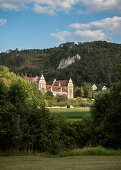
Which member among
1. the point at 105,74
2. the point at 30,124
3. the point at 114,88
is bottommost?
the point at 30,124

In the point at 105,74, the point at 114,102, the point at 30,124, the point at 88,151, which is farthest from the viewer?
the point at 105,74

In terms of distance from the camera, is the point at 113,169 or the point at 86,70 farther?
the point at 86,70

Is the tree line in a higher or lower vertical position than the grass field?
higher

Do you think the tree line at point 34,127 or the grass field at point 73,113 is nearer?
the tree line at point 34,127

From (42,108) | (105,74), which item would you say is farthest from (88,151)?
(105,74)

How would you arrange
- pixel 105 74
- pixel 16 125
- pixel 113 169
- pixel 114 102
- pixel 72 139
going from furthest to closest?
pixel 105 74
pixel 72 139
pixel 114 102
pixel 16 125
pixel 113 169

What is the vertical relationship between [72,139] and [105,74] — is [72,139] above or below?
below

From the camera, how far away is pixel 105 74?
7288 inches

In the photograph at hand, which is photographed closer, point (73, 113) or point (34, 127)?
point (34, 127)

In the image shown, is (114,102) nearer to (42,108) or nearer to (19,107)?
(42,108)

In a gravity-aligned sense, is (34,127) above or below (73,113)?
above

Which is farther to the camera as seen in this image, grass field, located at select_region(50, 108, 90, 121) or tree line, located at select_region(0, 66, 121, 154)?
grass field, located at select_region(50, 108, 90, 121)

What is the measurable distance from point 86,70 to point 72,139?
548 ft

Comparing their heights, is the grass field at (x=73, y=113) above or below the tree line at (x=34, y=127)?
below
